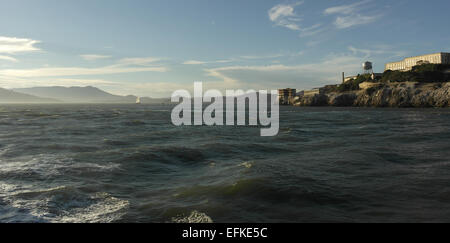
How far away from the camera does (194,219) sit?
709cm

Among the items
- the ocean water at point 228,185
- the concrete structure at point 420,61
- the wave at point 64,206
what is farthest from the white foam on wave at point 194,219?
the concrete structure at point 420,61

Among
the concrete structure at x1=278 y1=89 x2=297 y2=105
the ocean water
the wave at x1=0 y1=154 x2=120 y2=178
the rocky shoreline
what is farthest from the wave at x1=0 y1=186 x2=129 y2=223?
the concrete structure at x1=278 y1=89 x2=297 y2=105

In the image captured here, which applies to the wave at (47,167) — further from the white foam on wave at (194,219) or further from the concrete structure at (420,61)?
the concrete structure at (420,61)

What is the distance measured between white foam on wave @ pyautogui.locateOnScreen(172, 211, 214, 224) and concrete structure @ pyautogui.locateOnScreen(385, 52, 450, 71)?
157 metres

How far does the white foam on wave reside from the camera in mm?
6928

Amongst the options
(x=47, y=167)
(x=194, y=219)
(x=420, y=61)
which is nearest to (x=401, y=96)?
(x=420, y=61)

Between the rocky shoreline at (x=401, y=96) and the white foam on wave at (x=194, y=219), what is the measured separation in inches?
3181

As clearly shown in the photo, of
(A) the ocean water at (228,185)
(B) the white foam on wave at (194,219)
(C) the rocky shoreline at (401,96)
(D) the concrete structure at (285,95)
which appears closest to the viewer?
(B) the white foam on wave at (194,219)

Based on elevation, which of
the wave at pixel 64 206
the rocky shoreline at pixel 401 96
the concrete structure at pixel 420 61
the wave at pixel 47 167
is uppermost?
the concrete structure at pixel 420 61

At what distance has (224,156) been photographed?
1642 cm

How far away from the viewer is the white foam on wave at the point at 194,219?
6928 mm
